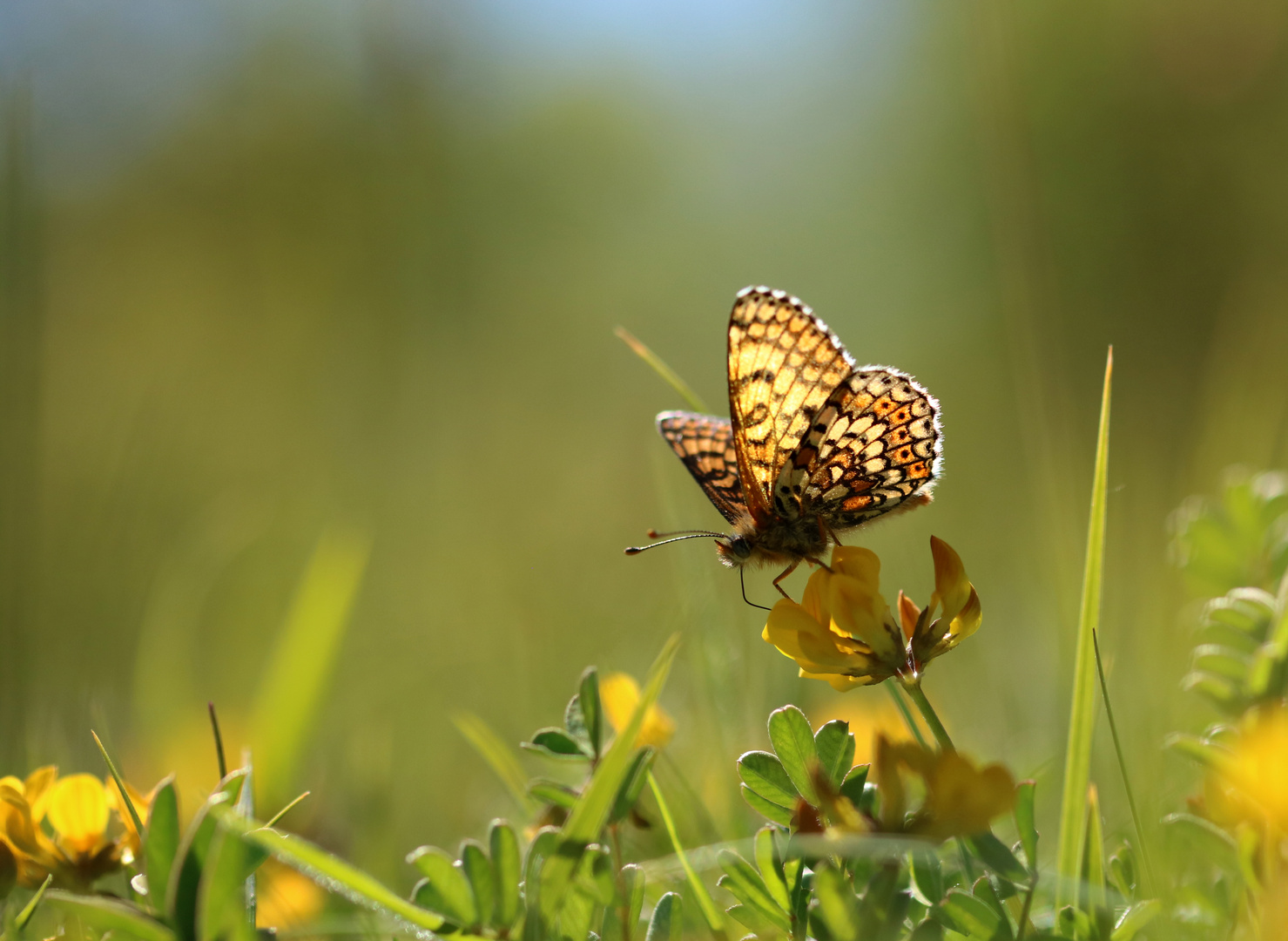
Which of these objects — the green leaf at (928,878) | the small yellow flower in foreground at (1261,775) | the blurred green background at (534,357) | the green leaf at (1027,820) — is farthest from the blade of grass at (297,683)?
the small yellow flower in foreground at (1261,775)

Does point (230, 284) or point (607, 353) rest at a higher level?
point (230, 284)

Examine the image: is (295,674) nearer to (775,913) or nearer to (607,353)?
(775,913)

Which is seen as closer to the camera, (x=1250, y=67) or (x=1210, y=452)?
(x=1210, y=452)

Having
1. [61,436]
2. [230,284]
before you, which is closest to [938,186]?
[230,284]

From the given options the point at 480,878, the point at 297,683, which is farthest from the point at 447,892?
the point at 297,683

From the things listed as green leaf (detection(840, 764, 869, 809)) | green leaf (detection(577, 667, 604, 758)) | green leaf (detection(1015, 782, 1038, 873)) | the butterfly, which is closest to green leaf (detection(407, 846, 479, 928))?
green leaf (detection(577, 667, 604, 758))

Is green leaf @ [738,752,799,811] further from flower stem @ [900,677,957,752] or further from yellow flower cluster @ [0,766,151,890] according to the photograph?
yellow flower cluster @ [0,766,151,890]

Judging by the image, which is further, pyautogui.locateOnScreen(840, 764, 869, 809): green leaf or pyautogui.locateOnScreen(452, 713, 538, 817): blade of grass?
pyautogui.locateOnScreen(452, 713, 538, 817): blade of grass
